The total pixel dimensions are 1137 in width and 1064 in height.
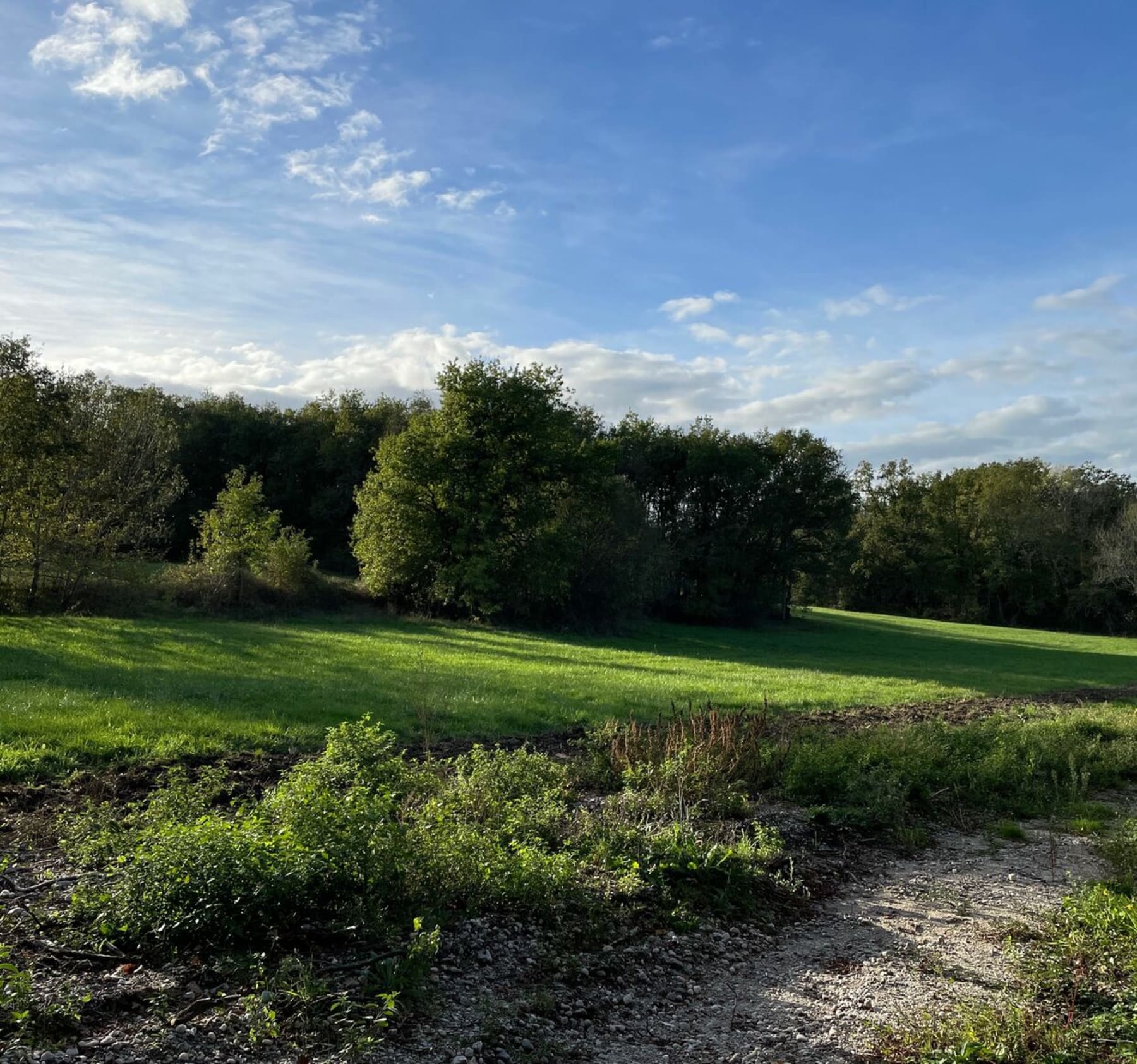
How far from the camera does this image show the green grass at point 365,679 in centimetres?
1091

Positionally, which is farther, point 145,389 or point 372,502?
point 145,389

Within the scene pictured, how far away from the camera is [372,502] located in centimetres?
3625

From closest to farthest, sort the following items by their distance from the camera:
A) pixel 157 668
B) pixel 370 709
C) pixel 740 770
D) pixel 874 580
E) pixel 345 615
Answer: pixel 740 770, pixel 370 709, pixel 157 668, pixel 345 615, pixel 874 580

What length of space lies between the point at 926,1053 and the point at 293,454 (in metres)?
52.1

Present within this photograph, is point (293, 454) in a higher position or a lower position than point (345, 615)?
higher

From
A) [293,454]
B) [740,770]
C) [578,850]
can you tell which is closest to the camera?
[578,850]

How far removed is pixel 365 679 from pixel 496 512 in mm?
18383

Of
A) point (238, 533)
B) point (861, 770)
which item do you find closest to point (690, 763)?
point (861, 770)

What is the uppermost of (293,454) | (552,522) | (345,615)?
(293,454)

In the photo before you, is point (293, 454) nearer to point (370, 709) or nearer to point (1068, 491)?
point (370, 709)

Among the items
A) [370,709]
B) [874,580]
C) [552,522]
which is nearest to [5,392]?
[370,709]

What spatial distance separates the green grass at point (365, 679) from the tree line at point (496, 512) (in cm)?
289

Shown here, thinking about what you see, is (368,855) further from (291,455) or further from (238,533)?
(291,455)

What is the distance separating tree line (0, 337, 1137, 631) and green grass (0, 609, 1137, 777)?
2.89m
